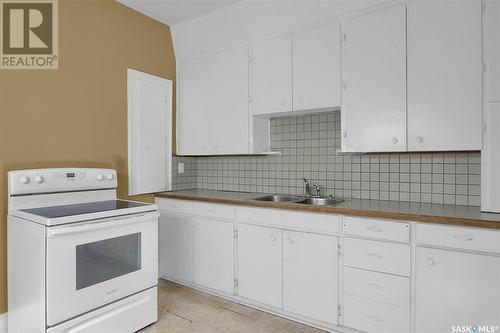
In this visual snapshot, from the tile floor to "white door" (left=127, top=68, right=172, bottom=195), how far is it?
1063 millimetres

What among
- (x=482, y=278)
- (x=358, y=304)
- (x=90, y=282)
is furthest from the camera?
(x=358, y=304)

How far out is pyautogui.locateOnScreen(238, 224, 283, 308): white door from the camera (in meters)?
2.44

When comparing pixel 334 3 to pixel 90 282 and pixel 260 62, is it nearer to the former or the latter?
pixel 260 62

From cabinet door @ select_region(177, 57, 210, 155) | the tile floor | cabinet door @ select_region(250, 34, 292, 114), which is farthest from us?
cabinet door @ select_region(177, 57, 210, 155)

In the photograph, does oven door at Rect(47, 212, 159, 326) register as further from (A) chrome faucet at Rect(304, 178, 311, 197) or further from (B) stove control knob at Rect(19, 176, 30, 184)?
(A) chrome faucet at Rect(304, 178, 311, 197)

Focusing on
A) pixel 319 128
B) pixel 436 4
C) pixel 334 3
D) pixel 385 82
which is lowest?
pixel 319 128

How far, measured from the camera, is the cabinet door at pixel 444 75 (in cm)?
196

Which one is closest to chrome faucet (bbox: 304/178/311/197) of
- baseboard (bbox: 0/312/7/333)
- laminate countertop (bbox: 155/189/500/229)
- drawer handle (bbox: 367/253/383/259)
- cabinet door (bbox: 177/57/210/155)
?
laminate countertop (bbox: 155/189/500/229)

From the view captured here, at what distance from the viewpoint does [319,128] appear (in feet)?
9.31

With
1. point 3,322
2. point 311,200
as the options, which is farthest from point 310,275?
point 3,322

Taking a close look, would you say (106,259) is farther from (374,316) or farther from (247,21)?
(247,21)

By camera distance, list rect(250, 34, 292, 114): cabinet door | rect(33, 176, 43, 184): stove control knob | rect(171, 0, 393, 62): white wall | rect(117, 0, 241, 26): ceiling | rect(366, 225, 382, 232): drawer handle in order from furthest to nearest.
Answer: rect(117, 0, 241, 26): ceiling → rect(250, 34, 292, 114): cabinet door → rect(171, 0, 393, 62): white wall → rect(33, 176, 43, 184): stove control knob → rect(366, 225, 382, 232): drawer handle

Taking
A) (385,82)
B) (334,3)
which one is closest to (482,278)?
(385,82)

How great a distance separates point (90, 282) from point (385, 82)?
2.34m
